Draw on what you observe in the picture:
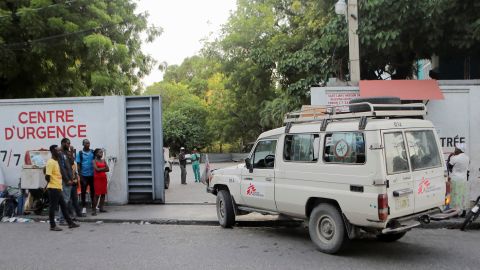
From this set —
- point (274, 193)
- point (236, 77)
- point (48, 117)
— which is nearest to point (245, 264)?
point (274, 193)

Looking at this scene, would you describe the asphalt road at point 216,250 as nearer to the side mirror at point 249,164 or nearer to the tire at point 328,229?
the tire at point 328,229

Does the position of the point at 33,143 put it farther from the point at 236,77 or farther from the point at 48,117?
the point at 236,77

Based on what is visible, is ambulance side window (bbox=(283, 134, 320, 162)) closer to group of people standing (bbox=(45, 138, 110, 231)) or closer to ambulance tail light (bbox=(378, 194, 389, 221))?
ambulance tail light (bbox=(378, 194, 389, 221))

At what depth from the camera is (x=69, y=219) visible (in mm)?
10047

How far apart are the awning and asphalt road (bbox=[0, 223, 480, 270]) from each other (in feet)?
11.6

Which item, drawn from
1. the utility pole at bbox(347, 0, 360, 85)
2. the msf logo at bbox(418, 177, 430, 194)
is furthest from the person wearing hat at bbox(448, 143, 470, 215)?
the msf logo at bbox(418, 177, 430, 194)

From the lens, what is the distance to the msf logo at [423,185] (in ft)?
22.5

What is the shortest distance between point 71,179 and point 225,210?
11.2 feet

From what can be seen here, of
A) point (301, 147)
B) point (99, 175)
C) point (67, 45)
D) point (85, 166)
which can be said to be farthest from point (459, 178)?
point (67, 45)

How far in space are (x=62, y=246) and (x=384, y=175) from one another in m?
5.54

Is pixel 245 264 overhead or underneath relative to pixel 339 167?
underneath

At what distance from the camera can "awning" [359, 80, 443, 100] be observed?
11266 millimetres

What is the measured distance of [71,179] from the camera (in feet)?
33.5

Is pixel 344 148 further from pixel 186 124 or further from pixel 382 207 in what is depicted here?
pixel 186 124
